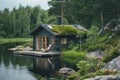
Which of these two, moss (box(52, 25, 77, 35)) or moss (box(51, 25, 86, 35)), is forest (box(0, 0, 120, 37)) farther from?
moss (box(52, 25, 77, 35))

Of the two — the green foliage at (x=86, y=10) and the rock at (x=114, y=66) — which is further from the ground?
the green foliage at (x=86, y=10)

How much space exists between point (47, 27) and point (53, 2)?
28.7 meters

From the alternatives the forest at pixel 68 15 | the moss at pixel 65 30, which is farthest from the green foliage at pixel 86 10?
the moss at pixel 65 30

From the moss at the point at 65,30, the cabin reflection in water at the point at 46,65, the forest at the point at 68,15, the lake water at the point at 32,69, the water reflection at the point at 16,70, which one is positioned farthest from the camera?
the moss at the point at 65,30

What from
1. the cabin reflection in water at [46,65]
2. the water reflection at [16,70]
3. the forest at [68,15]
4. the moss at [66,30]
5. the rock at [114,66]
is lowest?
the cabin reflection in water at [46,65]

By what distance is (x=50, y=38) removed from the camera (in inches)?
2026

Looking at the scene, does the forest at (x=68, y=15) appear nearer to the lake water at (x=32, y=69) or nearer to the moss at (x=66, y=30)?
the moss at (x=66, y=30)

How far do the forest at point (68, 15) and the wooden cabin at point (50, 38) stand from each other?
5.02 m

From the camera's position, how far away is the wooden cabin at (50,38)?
50.4 m

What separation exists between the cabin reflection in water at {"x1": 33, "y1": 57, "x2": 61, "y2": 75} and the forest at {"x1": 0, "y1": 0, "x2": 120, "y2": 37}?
30.7 feet

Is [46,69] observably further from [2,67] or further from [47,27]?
[47,27]

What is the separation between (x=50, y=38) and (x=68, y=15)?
25093mm

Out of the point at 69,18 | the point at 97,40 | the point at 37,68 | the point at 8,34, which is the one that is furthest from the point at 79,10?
the point at 8,34

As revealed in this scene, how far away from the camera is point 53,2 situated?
78.6 meters
